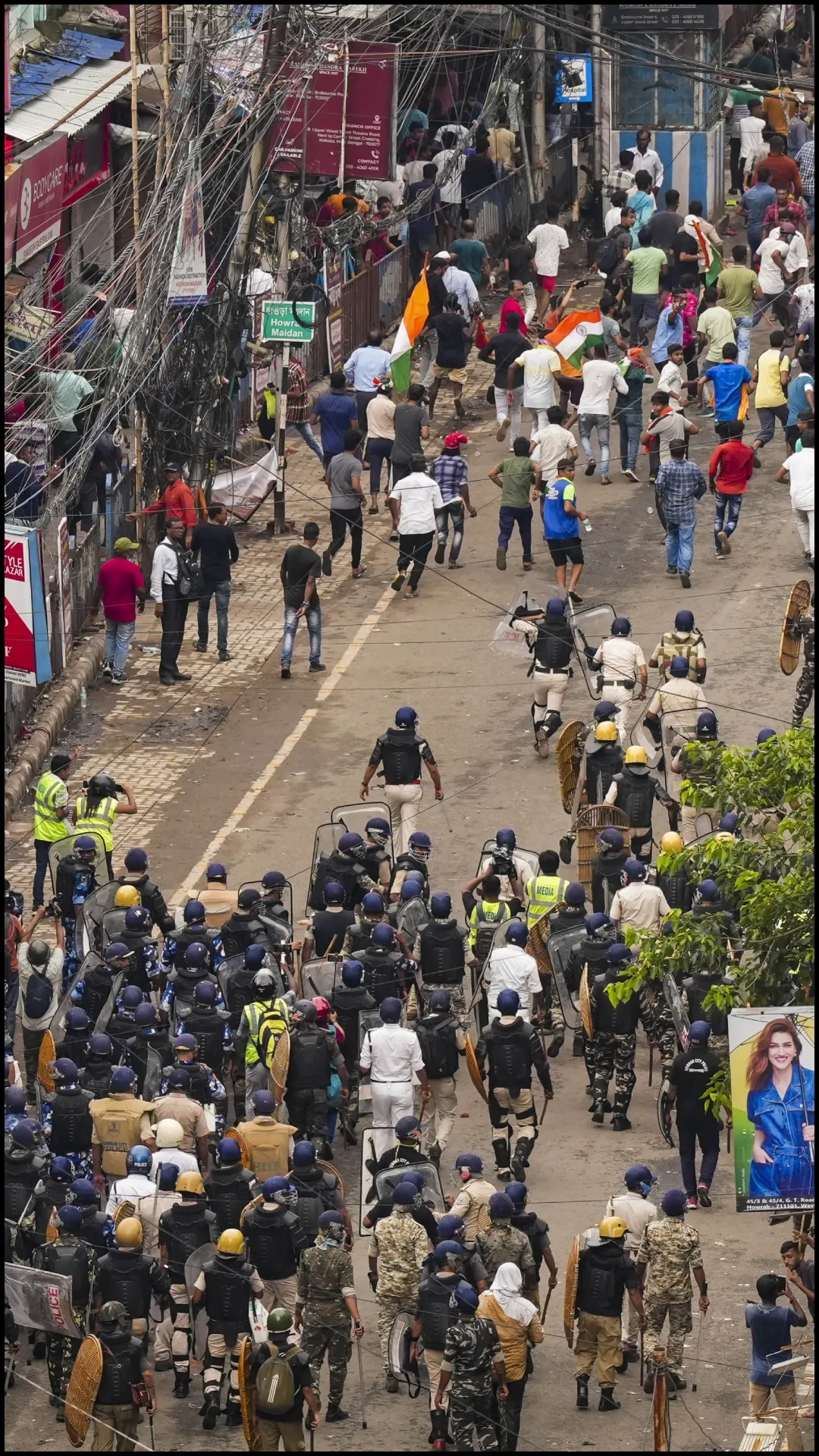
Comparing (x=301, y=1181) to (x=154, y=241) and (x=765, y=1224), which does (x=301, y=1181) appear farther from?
(x=154, y=241)

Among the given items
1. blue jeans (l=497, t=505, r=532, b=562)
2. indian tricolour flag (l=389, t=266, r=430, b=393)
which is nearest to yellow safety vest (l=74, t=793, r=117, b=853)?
blue jeans (l=497, t=505, r=532, b=562)

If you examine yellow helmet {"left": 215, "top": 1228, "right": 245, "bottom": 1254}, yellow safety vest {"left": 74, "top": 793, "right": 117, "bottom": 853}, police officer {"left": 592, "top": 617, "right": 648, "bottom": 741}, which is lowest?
yellow helmet {"left": 215, "top": 1228, "right": 245, "bottom": 1254}

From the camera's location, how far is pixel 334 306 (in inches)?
1238

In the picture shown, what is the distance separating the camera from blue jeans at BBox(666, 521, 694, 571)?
1045 inches

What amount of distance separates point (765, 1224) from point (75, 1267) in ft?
14.6

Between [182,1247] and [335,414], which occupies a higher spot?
[335,414]

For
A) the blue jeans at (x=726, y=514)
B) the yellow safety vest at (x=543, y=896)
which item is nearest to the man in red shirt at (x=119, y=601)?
the blue jeans at (x=726, y=514)

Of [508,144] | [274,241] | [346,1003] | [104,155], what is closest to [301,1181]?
[346,1003]

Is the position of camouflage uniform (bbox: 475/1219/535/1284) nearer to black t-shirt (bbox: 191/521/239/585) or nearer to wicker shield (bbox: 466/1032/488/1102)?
wicker shield (bbox: 466/1032/488/1102)

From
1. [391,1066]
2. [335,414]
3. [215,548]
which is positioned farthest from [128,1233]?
[335,414]

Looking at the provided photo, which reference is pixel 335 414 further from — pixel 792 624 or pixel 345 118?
pixel 792 624

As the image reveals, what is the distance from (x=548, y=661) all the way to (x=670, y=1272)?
27.7 feet

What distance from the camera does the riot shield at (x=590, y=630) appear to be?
24.2 m

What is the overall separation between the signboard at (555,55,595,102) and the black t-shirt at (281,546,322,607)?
12.7 m
